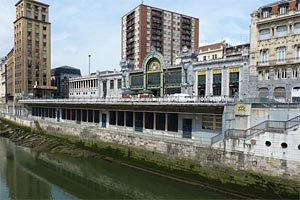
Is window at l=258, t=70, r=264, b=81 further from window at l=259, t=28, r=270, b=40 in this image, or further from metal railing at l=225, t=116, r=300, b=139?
metal railing at l=225, t=116, r=300, b=139

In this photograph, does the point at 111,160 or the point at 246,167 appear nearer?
the point at 246,167

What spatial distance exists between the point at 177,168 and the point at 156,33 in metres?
64.1


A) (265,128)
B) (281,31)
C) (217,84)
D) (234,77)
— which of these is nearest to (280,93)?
(234,77)

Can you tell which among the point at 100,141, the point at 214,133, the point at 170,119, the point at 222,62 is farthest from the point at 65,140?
the point at 222,62

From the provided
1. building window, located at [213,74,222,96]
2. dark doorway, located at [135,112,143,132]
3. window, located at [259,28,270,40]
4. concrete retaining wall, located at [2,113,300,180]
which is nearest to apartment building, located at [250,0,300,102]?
window, located at [259,28,270,40]

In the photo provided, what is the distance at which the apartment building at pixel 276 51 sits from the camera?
3638 centimetres

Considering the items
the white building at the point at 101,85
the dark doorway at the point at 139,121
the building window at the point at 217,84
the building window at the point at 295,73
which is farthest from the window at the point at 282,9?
the white building at the point at 101,85

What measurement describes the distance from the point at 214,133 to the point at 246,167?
23.9 ft

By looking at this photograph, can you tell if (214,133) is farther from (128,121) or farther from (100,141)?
(100,141)

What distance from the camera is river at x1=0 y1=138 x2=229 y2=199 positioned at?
2284cm

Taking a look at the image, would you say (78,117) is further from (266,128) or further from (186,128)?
(266,128)

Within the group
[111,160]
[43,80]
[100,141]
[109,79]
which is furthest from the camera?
[43,80]

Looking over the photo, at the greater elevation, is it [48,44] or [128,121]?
[48,44]

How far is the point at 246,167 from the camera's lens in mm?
21266
